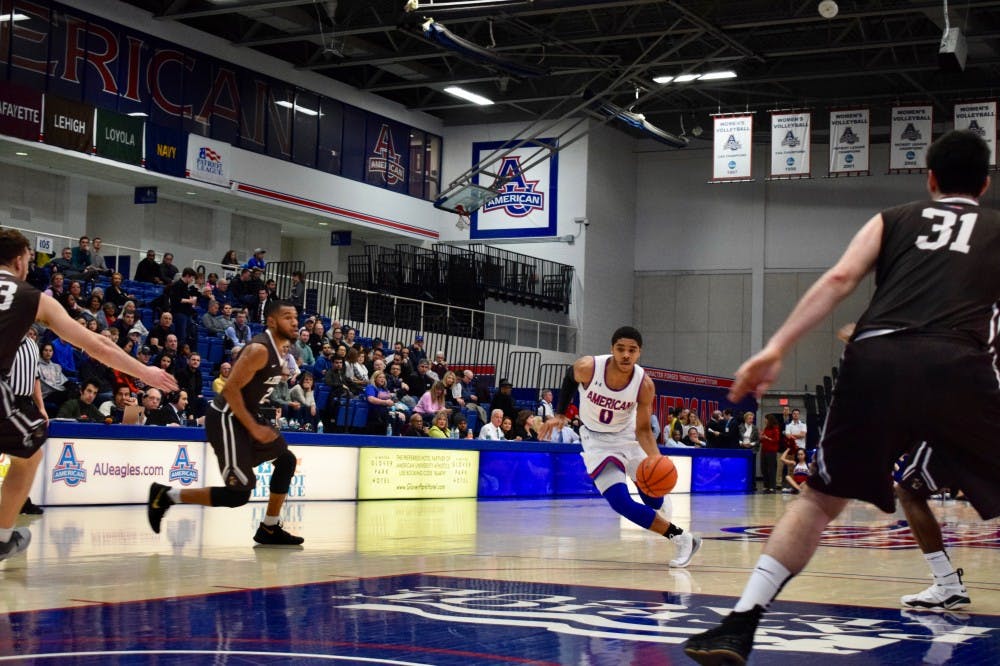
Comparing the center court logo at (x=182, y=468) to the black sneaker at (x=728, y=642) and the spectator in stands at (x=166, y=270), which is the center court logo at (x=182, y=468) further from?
the black sneaker at (x=728, y=642)

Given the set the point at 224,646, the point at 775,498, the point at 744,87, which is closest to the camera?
the point at 224,646

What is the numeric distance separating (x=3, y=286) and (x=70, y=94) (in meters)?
22.5

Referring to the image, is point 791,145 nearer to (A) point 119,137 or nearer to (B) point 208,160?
(B) point 208,160

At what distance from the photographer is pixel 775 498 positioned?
23562 millimetres

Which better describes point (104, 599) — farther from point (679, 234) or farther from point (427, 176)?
point (679, 234)

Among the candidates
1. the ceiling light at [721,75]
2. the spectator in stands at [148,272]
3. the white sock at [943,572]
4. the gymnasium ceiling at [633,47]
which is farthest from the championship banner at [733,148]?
the white sock at [943,572]

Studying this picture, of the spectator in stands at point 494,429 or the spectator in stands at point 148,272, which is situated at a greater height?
the spectator in stands at point 148,272

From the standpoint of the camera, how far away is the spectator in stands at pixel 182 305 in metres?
20.4

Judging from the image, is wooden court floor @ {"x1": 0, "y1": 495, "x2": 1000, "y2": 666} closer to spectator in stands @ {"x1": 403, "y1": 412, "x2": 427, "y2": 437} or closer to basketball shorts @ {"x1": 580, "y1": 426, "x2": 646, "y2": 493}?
basketball shorts @ {"x1": 580, "y1": 426, "x2": 646, "y2": 493}

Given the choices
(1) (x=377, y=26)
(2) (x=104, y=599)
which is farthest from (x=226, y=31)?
(2) (x=104, y=599)

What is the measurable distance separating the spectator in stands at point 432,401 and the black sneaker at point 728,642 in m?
17.4

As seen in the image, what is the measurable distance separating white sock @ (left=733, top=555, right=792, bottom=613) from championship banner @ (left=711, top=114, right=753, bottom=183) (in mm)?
25507

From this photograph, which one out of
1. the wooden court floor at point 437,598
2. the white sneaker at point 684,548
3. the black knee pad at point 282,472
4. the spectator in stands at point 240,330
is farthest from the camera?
the spectator in stands at point 240,330

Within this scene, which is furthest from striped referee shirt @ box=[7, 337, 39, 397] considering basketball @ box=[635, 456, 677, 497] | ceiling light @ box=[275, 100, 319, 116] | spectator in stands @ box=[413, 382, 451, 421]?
ceiling light @ box=[275, 100, 319, 116]
